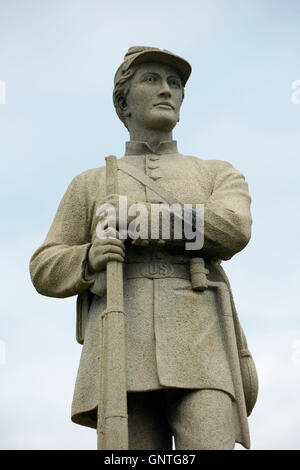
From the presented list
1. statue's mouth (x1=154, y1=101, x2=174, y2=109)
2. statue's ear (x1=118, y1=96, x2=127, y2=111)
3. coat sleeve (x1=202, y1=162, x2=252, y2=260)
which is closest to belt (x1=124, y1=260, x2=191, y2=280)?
coat sleeve (x1=202, y1=162, x2=252, y2=260)

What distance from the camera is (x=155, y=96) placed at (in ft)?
29.3

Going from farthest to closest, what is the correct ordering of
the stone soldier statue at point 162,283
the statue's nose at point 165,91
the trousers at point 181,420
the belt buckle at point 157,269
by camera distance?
the statue's nose at point 165,91 → the belt buckle at point 157,269 → the stone soldier statue at point 162,283 → the trousers at point 181,420

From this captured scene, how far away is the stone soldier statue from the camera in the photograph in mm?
7508

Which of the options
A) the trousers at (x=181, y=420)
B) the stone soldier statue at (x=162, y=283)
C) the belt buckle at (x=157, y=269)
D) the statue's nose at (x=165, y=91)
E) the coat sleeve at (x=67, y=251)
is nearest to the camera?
the trousers at (x=181, y=420)

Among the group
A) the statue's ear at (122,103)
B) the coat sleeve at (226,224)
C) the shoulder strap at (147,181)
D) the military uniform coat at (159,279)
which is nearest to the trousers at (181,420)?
the military uniform coat at (159,279)

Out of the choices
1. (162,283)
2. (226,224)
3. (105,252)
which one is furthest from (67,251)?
(226,224)

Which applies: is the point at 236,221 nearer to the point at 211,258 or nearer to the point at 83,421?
the point at 211,258

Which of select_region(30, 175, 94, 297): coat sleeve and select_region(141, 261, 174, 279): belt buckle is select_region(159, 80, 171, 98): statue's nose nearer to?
select_region(30, 175, 94, 297): coat sleeve

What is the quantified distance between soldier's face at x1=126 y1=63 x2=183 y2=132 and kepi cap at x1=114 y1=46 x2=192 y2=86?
6 cm

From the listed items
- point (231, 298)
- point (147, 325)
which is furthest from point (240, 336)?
point (147, 325)

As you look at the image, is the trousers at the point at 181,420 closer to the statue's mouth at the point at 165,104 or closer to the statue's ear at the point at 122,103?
the statue's mouth at the point at 165,104

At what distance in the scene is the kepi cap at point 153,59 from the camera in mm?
8914
